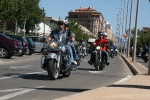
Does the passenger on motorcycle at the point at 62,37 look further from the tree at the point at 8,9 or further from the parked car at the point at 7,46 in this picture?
the tree at the point at 8,9

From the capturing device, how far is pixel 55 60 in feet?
44.7

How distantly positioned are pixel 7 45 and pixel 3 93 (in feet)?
57.1

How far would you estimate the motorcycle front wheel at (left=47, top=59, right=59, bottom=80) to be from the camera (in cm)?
1343

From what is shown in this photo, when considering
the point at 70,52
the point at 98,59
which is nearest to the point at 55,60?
the point at 70,52

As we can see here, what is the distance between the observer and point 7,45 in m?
27.2

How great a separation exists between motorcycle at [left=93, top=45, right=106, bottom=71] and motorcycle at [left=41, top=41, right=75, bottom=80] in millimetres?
5593

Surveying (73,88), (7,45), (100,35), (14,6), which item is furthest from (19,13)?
(73,88)

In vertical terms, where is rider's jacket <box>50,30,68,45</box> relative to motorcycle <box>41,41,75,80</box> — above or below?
above

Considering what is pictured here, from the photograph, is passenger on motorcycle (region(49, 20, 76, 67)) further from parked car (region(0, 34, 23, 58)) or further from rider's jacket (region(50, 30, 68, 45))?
parked car (region(0, 34, 23, 58))

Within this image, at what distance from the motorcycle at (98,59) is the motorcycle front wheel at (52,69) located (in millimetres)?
6143

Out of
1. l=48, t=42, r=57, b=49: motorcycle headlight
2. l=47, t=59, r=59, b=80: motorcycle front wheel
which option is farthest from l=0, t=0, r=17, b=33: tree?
l=47, t=59, r=59, b=80: motorcycle front wheel

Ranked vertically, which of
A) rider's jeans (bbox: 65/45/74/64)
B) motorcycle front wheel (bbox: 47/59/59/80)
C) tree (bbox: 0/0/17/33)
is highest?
tree (bbox: 0/0/17/33)

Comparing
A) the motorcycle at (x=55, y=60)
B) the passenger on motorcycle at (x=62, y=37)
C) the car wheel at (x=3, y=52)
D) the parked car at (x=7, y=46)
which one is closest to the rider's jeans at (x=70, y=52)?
the passenger on motorcycle at (x=62, y=37)

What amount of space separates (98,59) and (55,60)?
6.59 m
